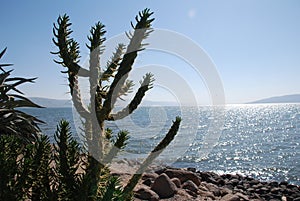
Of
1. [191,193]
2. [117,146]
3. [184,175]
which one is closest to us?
[117,146]

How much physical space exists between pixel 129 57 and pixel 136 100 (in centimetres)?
37

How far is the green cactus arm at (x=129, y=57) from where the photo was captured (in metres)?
2.06

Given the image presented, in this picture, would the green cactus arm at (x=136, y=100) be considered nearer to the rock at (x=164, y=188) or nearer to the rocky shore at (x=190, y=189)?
the rocky shore at (x=190, y=189)

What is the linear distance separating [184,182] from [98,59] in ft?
29.6

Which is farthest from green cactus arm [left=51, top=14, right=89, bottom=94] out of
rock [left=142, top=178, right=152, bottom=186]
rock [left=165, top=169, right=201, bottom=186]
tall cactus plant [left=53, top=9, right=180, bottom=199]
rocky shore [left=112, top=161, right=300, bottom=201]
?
rock [left=165, top=169, right=201, bottom=186]

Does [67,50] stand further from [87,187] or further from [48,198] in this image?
[48,198]

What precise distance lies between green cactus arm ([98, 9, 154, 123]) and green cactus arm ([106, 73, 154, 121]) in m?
0.15

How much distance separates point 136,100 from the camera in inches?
90.0

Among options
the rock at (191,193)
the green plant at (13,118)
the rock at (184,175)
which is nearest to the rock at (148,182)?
the rock at (191,193)

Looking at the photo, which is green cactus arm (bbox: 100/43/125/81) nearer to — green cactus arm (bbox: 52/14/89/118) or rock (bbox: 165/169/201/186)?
green cactus arm (bbox: 52/14/89/118)

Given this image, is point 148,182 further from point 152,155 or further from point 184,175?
point 152,155

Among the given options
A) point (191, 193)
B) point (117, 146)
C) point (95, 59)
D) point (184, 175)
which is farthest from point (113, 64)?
point (184, 175)

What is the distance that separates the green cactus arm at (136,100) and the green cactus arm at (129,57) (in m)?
0.15

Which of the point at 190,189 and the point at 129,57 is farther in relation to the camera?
the point at 190,189
